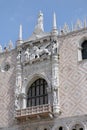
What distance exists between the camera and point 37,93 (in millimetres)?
21047

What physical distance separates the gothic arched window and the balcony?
0.64 m

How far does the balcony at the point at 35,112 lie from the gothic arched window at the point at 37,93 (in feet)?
2.08

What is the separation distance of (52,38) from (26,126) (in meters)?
5.35

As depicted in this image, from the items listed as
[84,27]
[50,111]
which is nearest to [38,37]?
[84,27]

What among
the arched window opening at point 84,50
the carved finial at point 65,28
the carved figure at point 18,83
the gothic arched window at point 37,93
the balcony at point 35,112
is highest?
the carved finial at point 65,28

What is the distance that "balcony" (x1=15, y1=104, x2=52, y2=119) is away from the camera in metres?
19.6

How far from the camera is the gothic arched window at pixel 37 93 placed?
20.7m

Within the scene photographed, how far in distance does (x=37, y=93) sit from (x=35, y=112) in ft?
4.67

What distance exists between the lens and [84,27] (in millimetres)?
20812

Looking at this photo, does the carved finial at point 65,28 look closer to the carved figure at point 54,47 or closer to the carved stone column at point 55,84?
the carved figure at point 54,47

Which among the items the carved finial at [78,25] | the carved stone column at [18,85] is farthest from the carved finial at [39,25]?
the carved finial at [78,25]

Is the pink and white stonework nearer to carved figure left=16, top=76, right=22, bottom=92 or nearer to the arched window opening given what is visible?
carved figure left=16, top=76, right=22, bottom=92

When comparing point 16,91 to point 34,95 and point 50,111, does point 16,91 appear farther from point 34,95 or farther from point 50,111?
point 50,111

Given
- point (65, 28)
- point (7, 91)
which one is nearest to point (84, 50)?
point (65, 28)
